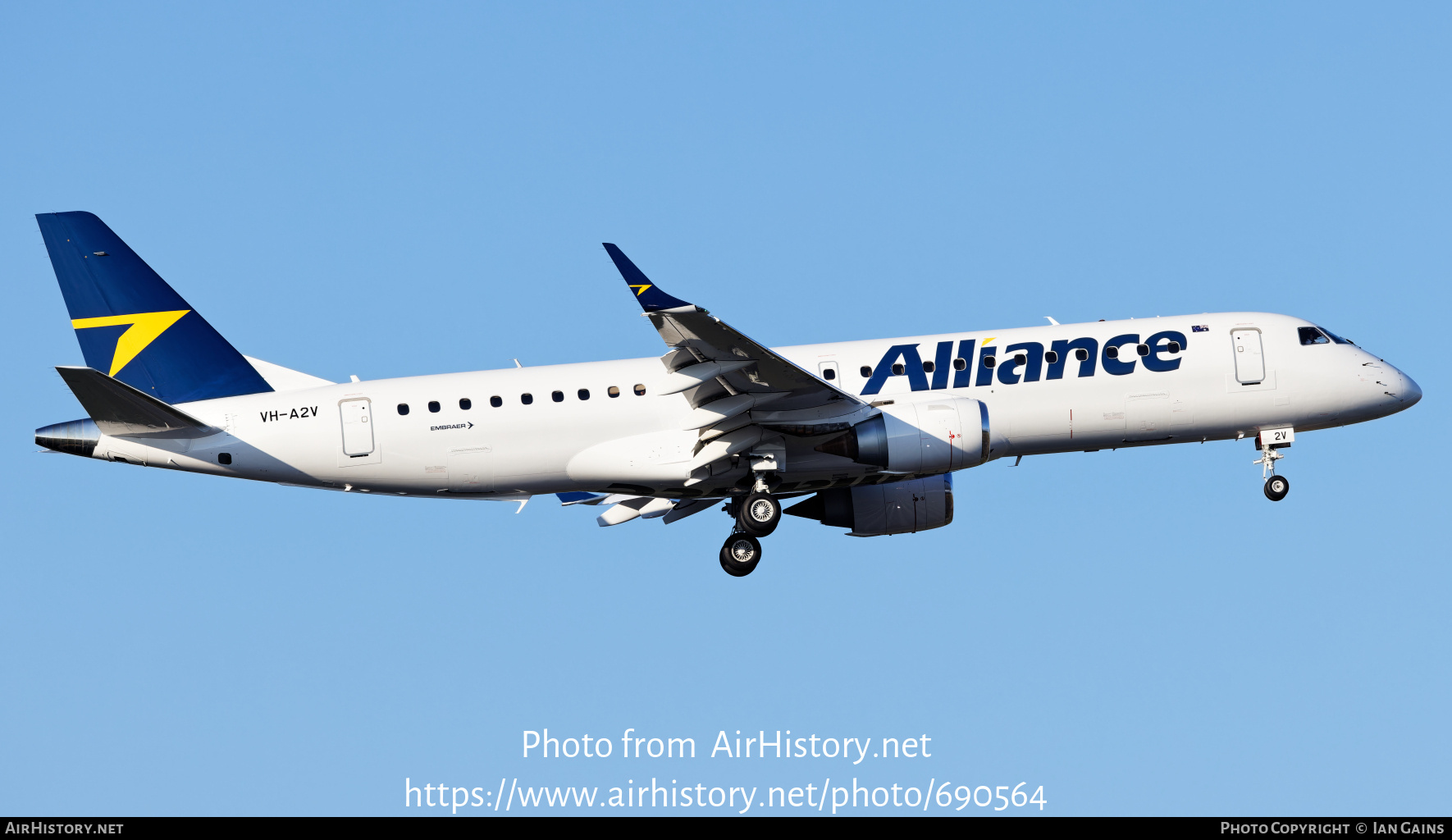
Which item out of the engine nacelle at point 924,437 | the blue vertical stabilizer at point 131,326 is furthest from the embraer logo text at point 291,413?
the engine nacelle at point 924,437

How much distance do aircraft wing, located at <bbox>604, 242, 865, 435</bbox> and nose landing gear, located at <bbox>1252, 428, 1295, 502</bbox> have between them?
9.83m

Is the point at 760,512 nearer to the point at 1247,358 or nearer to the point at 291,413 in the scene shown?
the point at 291,413

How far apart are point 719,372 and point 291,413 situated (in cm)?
962

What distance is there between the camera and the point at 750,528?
3322 cm

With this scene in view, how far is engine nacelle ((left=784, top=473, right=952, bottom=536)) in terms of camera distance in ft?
117

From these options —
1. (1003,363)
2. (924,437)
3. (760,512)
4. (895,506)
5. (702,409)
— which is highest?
(1003,363)

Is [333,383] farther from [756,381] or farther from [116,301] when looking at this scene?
[756,381]

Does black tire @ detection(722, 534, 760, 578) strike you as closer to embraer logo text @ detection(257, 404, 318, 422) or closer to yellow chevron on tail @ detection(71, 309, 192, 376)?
embraer logo text @ detection(257, 404, 318, 422)

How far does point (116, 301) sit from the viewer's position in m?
33.9

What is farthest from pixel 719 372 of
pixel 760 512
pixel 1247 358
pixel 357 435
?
pixel 1247 358

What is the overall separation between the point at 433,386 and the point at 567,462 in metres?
3.41

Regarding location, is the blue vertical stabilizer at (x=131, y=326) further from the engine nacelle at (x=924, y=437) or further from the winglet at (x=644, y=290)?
the engine nacelle at (x=924, y=437)

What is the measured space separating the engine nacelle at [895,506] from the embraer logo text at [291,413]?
1191 cm

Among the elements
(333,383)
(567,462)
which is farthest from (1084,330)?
(333,383)
